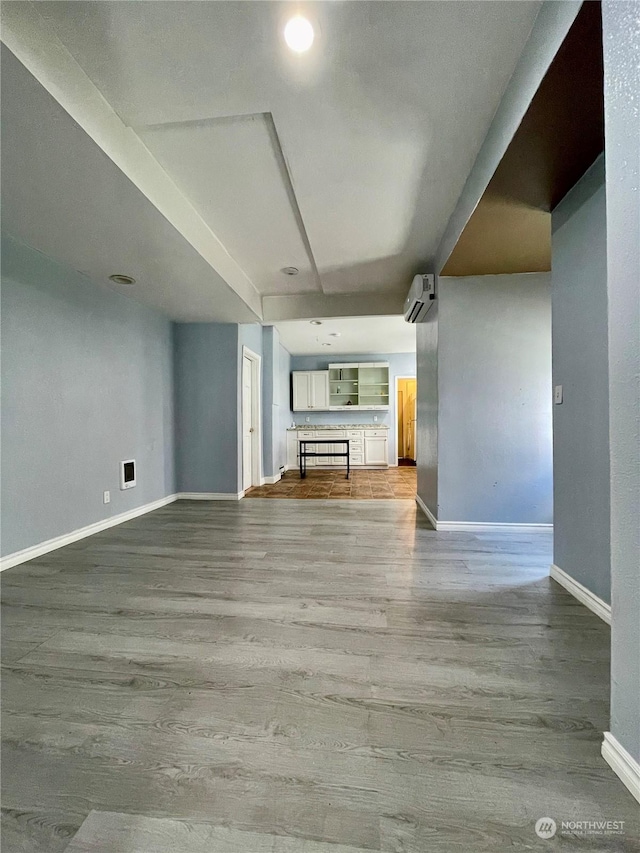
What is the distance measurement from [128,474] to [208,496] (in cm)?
113

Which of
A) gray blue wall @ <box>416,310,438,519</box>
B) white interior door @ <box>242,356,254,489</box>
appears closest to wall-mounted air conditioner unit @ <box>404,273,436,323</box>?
gray blue wall @ <box>416,310,438,519</box>

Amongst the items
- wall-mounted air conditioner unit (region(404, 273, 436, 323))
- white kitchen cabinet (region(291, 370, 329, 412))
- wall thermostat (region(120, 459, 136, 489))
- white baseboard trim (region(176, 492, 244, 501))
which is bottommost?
white baseboard trim (region(176, 492, 244, 501))

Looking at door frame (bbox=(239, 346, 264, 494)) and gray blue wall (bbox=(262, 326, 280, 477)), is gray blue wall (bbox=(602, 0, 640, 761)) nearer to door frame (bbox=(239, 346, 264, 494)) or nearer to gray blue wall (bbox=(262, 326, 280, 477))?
door frame (bbox=(239, 346, 264, 494))

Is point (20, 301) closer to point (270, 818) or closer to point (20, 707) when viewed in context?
point (20, 707)

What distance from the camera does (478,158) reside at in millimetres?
1889

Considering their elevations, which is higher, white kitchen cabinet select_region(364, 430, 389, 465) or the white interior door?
the white interior door

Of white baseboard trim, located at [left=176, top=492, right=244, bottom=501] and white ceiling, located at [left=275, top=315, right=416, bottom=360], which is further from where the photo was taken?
white ceiling, located at [left=275, top=315, right=416, bottom=360]

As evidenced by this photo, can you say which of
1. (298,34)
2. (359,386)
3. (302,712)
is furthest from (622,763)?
(359,386)

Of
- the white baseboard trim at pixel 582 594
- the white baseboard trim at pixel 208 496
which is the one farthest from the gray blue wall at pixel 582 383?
the white baseboard trim at pixel 208 496

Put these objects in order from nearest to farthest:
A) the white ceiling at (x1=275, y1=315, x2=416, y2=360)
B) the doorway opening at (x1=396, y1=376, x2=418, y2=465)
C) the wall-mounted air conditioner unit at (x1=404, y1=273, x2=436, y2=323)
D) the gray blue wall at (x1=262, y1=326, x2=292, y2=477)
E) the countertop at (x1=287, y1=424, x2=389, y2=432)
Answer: the wall-mounted air conditioner unit at (x1=404, y1=273, x2=436, y2=323), the white ceiling at (x1=275, y1=315, x2=416, y2=360), the gray blue wall at (x1=262, y1=326, x2=292, y2=477), the countertop at (x1=287, y1=424, x2=389, y2=432), the doorway opening at (x1=396, y1=376, x2=418, y2=465)

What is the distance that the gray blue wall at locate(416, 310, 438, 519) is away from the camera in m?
3.17

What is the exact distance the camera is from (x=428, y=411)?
3.48m

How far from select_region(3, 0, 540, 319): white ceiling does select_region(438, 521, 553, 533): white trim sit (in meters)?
2.46

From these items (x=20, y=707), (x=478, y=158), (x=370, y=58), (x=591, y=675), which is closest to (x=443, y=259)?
(x=478, y=158)
